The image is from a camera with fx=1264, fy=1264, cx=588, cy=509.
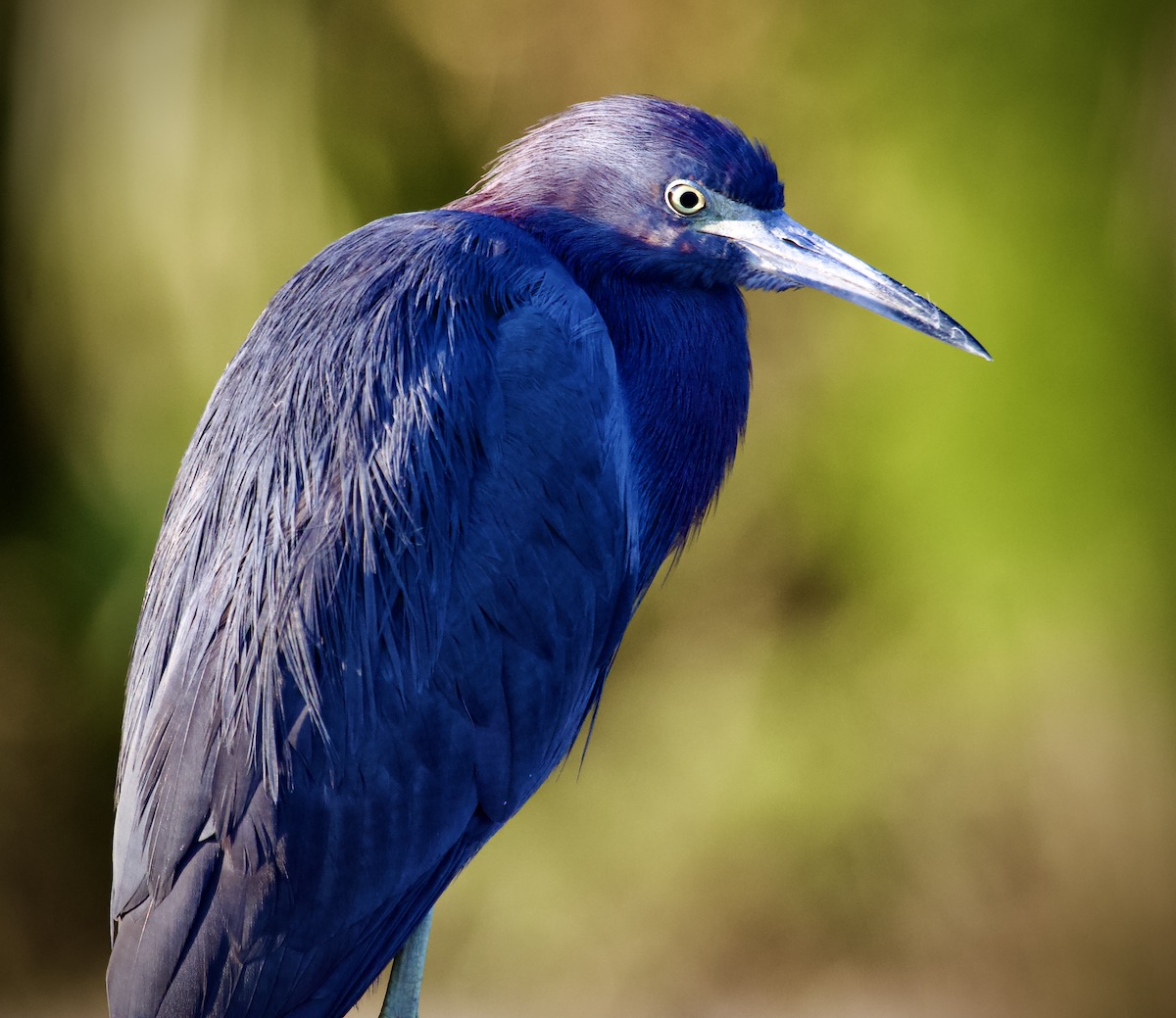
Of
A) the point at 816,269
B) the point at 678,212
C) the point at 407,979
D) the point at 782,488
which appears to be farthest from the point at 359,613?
the point at 782,488

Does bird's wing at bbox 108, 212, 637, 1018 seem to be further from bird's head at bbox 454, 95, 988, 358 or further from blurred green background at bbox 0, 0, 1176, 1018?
blurred green background at bbox 0, 0, 1176, 1018

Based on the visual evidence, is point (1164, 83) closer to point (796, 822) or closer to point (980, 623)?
point (980, 623)

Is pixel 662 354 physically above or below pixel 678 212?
below

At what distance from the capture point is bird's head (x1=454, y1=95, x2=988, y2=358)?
1.96m

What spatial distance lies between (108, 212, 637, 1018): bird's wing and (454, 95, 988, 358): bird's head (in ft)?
0.45

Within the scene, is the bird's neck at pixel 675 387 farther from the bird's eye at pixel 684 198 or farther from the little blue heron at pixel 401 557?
the bird's eye at pixel 684 198

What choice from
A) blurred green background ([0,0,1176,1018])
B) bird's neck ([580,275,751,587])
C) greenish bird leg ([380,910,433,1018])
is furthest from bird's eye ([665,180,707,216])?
blurred green background ([0,0,1176,1018])

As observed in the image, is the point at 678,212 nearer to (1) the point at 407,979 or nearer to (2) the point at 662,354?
(2) the point at 662,354

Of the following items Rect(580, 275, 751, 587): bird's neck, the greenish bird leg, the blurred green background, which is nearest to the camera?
the greenish bird leg

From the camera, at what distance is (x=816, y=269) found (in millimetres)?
2002

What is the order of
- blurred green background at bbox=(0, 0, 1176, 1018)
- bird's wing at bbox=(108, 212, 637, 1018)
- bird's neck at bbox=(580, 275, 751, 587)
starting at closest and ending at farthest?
bird's wing at bbox=(108, 212, 637, 1018) → bird's neck at bbox=(580, 275, 751, 587) → blurred green background at bbox=(0, 0, 1176, 1018)

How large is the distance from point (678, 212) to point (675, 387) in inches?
10.9

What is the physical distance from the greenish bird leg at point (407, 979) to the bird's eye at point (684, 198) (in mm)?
1148

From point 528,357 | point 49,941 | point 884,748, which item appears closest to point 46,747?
point 49,941
